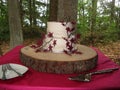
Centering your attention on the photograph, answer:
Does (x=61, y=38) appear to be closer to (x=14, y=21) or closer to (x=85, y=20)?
(x=14, y=21)

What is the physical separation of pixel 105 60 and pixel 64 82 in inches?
25.8

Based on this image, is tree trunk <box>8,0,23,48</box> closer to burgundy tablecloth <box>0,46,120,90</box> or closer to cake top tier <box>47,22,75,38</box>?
cake top tier <box>47,22,75,38</box>

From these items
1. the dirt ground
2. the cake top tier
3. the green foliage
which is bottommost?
the dirt ground

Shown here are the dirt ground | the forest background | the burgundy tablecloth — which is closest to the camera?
the burgundy tablecloth

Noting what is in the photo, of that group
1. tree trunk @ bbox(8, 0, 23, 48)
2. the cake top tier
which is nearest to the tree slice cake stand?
the cake top tier

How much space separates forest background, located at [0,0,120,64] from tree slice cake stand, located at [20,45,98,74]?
548 centimetres

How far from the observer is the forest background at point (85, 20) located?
25.1 ft

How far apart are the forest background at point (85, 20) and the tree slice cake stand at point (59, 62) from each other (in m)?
5.48

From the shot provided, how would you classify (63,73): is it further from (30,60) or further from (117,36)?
(117,36)

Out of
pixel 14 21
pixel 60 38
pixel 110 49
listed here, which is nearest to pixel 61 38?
pixel 60 38

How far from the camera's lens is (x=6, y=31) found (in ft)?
26.1

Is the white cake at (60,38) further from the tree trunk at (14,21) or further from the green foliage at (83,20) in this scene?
the green foliage at (83,20)

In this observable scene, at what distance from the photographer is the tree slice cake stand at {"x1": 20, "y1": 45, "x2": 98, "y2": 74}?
1662 millimetres

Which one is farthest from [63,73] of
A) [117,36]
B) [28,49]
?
[117,36]
